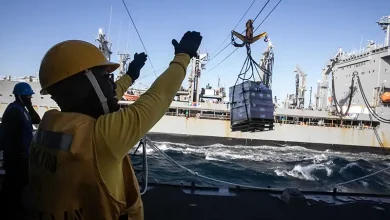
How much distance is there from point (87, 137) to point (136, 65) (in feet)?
3.66

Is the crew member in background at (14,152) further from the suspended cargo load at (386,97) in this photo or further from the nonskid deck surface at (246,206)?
the suspended cargo load at (386,97)

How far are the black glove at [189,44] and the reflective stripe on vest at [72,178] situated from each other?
520 mm

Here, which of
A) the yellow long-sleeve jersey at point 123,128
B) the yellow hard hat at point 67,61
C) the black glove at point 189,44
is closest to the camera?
the yellow long-sleeve jersey at point 123,128

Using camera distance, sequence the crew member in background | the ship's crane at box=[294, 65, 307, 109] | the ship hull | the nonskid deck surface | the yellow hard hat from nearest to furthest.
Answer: the yellow hard hat
the crew member in background
the nonskid deck surface
the ship hull
the ship's crane at box=[294, 65, 307, 109]

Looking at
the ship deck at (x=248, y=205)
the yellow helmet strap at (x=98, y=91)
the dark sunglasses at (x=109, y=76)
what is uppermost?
the dark sunglasses at (x=109, y=76)

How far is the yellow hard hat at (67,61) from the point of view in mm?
1083

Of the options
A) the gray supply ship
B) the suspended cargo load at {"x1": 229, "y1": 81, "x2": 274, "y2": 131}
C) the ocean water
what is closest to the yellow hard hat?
the suspended cargo load at {"x1": 229, "y1": 81, "x2": 274, "y2": 131}

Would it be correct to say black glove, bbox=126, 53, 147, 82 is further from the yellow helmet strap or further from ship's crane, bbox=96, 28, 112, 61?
ship's crane, bbox=96, 28, 112, 61

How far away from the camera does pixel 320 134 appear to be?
2723 cm

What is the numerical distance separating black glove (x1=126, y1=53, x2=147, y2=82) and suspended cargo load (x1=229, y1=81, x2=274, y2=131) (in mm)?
4434

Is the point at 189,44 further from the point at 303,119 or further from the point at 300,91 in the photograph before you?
the point at 300,91

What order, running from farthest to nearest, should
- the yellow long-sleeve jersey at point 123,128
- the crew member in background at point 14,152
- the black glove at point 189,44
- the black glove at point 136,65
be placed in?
the crew member in background at point 14,152 < the black glove at point 136,65 < the black glove at point 189,44 < the yellow long-sleeve jersey at point 123,128

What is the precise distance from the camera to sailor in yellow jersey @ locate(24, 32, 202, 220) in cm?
98

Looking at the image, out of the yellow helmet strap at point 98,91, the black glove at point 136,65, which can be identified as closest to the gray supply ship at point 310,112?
the black glove at point 136,65
